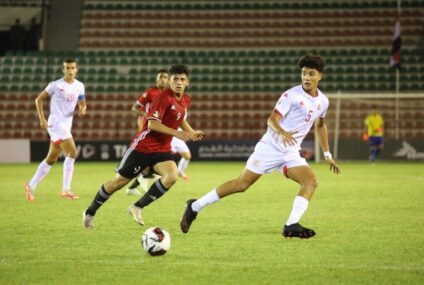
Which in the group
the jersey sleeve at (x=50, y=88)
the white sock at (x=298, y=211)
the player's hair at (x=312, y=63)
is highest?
the player's hair at (x=312, y=63)

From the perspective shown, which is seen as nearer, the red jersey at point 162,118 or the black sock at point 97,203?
the red jersey at point 162,118

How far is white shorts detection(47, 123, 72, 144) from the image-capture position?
42.7 feet

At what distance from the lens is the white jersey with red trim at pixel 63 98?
1301cm

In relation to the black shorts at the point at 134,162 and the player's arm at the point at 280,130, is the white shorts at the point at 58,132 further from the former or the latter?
the player's arm at the point at 280,130

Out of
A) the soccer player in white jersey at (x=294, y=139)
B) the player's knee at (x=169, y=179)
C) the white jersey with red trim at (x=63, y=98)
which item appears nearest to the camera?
the soccer player in white jersey at (x=294, y=139)

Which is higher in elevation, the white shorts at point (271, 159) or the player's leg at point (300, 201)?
the white shorts at point (271, 159)

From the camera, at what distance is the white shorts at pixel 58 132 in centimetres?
1302

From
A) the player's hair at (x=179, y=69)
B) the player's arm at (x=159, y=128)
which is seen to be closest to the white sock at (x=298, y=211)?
the player's arm at (x=159, y=128)

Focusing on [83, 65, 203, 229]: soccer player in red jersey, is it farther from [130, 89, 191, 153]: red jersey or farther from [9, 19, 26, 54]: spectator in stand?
[9, 19, 26, 54]: spectator in stand

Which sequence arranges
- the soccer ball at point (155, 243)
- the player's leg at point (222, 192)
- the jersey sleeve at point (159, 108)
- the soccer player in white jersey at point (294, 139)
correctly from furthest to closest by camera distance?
the jersey sleeve at point (159, 108) < the player's leg at point (222, 192) < the soccer player in white jersey at point (294, 139) < the soccer ball at point (155, 243)

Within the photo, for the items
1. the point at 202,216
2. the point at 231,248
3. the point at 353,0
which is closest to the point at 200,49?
the point at 353,0

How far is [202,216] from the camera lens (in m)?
10.6

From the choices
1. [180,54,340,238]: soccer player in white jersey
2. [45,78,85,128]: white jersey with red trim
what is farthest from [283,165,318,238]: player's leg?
[45,78,85,128]: white jersey with red trim

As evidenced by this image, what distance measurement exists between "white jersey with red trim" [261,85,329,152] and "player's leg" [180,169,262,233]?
0.43 metres
